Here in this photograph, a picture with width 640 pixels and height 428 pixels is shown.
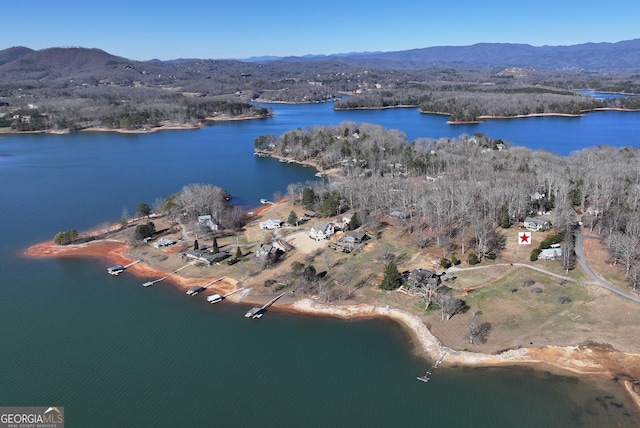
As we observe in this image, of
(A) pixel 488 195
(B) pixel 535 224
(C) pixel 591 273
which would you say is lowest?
(C) pixel 591 273

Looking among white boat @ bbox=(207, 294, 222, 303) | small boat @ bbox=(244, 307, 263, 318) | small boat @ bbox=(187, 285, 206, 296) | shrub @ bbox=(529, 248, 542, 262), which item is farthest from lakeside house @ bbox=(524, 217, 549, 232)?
small boat @ bbox=(187, 285, 206, 296)

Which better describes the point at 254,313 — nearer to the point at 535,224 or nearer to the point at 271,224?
the point at 271,224

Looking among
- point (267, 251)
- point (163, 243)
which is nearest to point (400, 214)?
point (267, 251)

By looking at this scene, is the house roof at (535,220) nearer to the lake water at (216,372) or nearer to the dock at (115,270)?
the lake water at (216,372)

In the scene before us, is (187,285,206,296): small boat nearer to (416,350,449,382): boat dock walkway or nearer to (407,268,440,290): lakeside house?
(407,268,440,290): lakeside house

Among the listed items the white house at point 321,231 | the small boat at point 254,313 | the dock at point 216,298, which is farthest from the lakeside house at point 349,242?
the dock at point 216,298

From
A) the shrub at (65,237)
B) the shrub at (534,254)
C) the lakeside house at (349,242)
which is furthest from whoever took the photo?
the shrub at (65,237)
